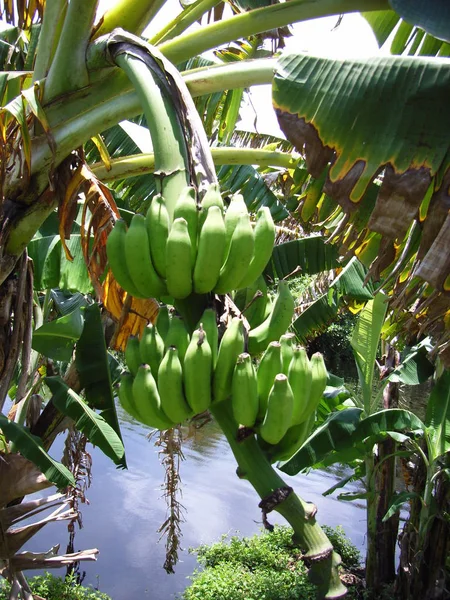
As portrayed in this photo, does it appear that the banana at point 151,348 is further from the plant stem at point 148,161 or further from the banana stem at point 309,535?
the plant stem at point 148,161

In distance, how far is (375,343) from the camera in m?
4.04

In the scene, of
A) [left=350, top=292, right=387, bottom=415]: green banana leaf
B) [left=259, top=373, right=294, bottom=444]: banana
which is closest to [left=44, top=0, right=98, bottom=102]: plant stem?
[left=259, top=373, right=294, bottom=444]: banana

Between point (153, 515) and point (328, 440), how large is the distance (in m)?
3.48

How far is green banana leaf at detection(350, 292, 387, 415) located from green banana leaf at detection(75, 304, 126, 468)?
204cm

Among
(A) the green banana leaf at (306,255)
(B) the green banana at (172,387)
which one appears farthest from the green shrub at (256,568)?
(B) the green banana at (172,387)

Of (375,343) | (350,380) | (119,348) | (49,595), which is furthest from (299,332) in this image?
(350,380)

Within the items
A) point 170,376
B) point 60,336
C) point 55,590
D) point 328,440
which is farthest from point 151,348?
point 55,590

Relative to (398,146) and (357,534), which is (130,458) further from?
(398,146)

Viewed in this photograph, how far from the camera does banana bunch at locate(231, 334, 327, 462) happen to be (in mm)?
1010

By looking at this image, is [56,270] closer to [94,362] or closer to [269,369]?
[94,362]

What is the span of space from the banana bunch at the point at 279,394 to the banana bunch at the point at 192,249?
168mm

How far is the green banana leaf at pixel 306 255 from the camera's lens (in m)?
3.51

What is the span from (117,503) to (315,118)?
19.2 feet

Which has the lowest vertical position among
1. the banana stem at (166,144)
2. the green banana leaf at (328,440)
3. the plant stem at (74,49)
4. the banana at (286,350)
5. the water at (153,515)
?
the water at (153,515)
